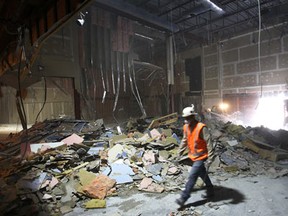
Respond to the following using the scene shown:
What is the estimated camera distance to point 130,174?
5.79m

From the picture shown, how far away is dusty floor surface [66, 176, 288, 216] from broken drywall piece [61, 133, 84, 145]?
290 centimetres

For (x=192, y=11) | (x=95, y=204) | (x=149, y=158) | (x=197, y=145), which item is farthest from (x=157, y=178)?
(x=192, y=11)

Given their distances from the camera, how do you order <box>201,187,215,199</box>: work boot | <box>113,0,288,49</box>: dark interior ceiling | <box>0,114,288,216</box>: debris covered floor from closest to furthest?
<box>0,114,288,216</box>: debris covered floor
<box>201,187,215,199</box>: work boot
<box>113,0,288,49</box>: dark interior ceiling

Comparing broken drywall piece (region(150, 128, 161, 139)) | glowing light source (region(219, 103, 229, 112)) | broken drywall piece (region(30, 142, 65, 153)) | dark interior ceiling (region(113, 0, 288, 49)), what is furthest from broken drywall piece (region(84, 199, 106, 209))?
glowing light source (region(219, 103, 229, 112))

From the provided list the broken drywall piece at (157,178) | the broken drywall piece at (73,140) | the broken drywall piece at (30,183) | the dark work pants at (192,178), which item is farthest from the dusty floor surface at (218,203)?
the broken drywall piece at (73,140)

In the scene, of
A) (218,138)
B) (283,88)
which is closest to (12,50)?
(218,138)

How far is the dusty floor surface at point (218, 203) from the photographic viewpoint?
165 inches

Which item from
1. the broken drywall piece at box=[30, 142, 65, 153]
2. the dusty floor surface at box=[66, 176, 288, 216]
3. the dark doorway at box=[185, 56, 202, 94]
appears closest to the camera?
the dusty floor surface at box=[66, 176, 288, 216]

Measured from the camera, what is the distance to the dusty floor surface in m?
4.18

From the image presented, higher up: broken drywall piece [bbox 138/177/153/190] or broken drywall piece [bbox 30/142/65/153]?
broken drywall piece [bbox 30/142/65/153]

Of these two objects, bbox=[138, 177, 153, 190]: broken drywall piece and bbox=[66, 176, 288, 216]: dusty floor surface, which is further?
bbox=[138, 177, 153, 190]: broken drywall piece

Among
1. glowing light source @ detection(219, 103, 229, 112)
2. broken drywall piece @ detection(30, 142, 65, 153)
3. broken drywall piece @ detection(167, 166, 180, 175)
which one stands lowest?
broken drywall piece @ detection(167, 166, 180, 175)

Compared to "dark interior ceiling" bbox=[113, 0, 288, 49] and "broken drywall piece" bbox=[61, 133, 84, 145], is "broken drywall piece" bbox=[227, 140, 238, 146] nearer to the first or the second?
"broken drywall piece" bbox=[61, 133, 84, 145]

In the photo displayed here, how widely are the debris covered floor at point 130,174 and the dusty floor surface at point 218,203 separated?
2 cm
